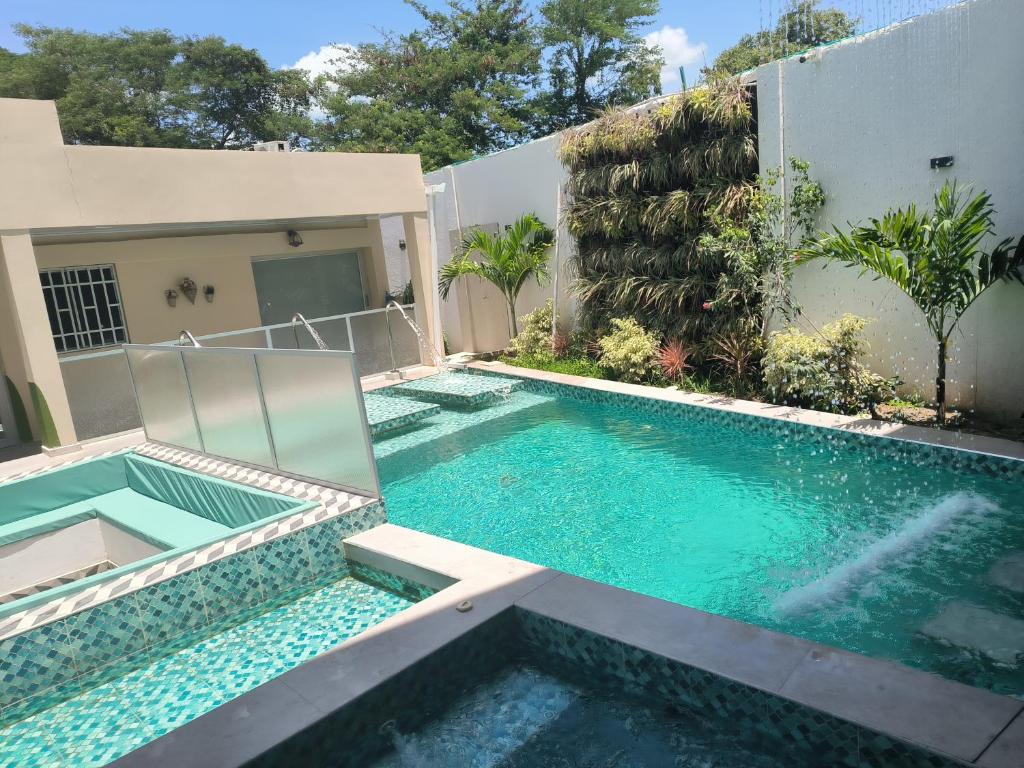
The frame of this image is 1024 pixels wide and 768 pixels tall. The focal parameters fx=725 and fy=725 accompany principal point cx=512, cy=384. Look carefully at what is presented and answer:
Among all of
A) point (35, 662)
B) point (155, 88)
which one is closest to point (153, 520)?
point (35, 662)

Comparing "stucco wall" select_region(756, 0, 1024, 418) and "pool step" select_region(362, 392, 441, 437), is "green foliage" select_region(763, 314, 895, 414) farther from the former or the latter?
"pool step" select_region(362, 392, 441, 437)

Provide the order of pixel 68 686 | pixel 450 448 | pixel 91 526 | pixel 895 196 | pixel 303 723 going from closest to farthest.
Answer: pixel 303 723
pixel 68 686
pixel 91 526
pixel 895 196
pixel 450 448

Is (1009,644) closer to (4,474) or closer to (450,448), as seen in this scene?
(450,448)

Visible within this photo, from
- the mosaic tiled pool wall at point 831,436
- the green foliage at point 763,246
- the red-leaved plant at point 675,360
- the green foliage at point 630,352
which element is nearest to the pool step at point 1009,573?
the mosaic tiled pool wall at point 831,436

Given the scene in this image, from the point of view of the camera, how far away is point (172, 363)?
24.6ft

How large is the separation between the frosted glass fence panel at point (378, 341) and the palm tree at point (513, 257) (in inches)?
64.8

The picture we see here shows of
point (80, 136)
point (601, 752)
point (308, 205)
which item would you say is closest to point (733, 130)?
point (308, 205)

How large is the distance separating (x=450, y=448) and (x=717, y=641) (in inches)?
214

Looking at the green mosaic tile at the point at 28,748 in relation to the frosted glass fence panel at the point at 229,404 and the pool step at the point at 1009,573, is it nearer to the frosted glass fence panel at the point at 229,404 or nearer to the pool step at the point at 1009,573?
the frosted glass fence panel at the point at 229,404

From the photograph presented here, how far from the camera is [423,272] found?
1238 centimetres

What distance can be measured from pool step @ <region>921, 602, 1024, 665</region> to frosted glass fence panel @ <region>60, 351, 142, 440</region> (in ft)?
29.1

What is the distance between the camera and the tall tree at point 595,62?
83.0ft

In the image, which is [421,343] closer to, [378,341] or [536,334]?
[378,341]

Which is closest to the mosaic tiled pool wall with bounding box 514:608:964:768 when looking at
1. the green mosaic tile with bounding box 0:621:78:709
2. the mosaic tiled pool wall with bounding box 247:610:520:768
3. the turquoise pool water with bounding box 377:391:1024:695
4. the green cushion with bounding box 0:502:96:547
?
the mosaic tiled pool wall with bounding box 247:610:520:768
